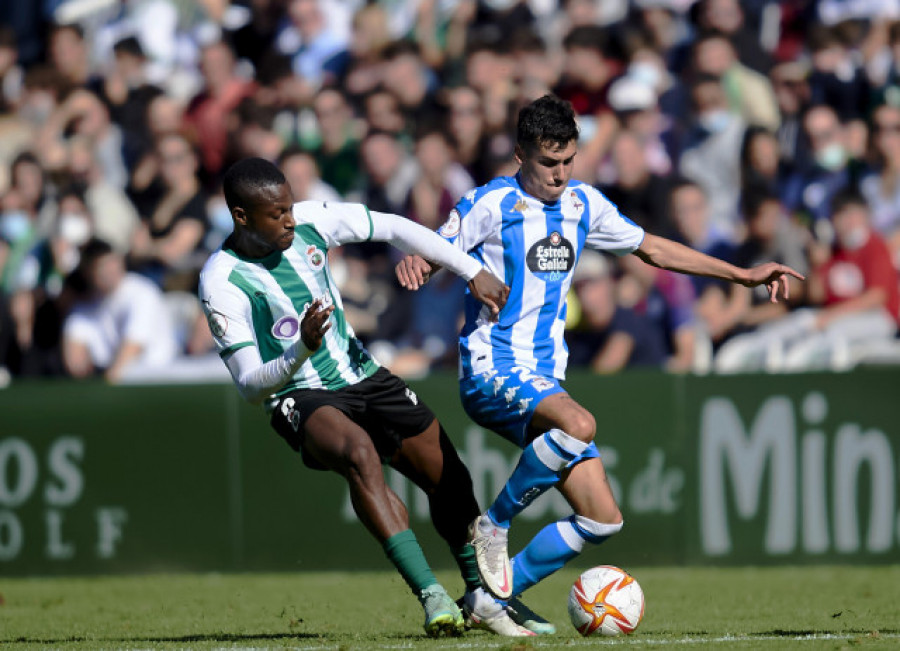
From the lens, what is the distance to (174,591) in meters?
10.9

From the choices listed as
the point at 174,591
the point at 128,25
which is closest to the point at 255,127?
the point at 128,25

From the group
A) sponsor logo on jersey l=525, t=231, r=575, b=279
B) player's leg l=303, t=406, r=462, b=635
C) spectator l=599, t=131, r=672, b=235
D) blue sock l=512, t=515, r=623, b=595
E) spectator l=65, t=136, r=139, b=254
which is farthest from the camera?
spectator l=65, t=136, r=139, b=254

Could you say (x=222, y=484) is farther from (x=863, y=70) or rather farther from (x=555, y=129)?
(x=863, y=70)

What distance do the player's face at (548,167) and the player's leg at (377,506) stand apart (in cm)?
153

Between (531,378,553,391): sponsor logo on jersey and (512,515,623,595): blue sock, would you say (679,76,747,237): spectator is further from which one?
(512,515,623,595): blue sock

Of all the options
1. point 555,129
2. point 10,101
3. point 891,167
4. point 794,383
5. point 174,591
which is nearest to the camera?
point 555,129

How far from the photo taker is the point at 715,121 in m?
13.6

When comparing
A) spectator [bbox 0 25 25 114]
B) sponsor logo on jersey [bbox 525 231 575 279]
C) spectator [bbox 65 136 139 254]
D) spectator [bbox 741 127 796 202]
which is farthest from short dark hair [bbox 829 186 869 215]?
spectator [bbox 0 25 25 114]

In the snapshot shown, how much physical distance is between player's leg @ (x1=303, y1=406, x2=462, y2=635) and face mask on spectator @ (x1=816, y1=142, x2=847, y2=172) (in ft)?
23.2

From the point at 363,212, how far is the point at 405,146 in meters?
6.33

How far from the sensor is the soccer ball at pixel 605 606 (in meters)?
7.64

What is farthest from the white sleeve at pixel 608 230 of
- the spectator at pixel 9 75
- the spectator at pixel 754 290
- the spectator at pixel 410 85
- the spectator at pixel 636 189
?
the spectator at pixel 9 75

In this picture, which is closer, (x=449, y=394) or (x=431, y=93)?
(x=449, y=394)

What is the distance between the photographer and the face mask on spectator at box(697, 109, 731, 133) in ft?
44.7
